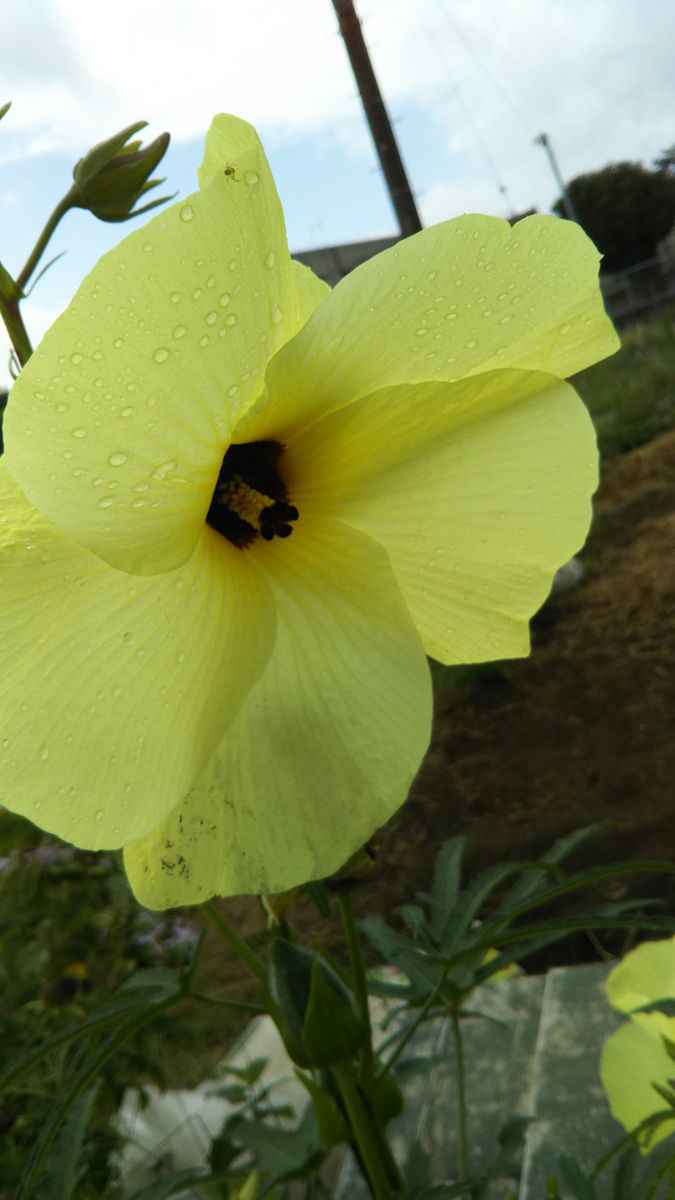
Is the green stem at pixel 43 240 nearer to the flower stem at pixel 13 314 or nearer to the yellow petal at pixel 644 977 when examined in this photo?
the flower stem at pixel 13 314

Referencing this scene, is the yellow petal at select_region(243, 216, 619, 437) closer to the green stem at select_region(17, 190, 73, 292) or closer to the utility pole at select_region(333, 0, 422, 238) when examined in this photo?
the green stem at select_region(17, 190, 73, 292)

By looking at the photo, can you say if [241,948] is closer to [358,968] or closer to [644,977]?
[358,968]

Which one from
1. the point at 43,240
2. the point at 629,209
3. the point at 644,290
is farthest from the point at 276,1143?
the point at 629,209

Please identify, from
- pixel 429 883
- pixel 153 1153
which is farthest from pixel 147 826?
pixel 429 883

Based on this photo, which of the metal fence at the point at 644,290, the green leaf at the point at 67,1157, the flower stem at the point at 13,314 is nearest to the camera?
the flower stem at the point at 13,314

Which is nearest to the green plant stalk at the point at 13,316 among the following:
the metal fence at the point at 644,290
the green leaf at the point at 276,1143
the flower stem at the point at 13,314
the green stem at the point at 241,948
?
the flower stem at the point at 13,314

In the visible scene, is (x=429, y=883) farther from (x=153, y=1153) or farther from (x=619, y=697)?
(x=153, y=1153)
